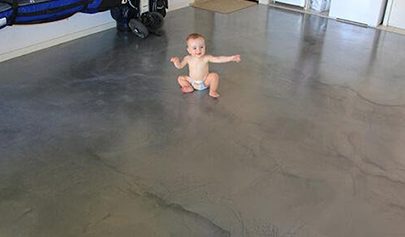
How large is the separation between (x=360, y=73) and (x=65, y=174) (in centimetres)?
219

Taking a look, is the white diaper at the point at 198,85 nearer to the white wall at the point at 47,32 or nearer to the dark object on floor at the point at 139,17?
the dark object on floor at the point at 139,17

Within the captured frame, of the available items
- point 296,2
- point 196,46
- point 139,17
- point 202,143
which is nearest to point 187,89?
point 196,46

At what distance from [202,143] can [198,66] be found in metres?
0.66

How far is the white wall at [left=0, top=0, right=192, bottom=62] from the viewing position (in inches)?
132

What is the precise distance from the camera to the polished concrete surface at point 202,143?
1940 mm

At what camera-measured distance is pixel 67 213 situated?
1.93 m

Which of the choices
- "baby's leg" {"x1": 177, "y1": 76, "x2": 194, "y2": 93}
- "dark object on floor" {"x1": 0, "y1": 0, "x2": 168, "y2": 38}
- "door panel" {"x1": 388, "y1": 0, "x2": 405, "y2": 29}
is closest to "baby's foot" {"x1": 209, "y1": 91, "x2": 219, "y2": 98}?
"baby's leg" {"x1": 177, "y1": 76, "x2": 194, "y2": 93}

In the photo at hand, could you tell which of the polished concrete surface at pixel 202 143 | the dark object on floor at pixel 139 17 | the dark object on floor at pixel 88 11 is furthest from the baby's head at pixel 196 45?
the dark object on floor at pixel 139 17

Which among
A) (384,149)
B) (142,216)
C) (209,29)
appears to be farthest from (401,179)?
(209,29)

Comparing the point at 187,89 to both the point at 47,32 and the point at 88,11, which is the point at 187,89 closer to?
the point at 88,11

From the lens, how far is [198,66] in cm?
291

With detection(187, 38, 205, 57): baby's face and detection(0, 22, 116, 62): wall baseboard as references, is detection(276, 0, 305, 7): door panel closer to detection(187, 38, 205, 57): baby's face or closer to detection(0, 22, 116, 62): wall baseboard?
detection(0, 22, 116, 62): wall baseboard

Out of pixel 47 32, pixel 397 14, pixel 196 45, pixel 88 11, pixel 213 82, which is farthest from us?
pixel 397 14

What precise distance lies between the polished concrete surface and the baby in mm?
91
